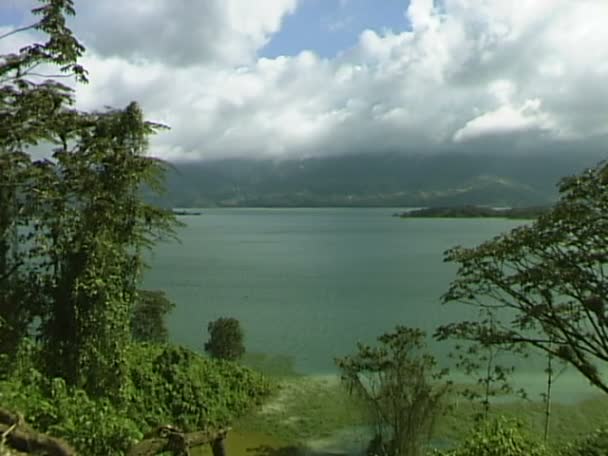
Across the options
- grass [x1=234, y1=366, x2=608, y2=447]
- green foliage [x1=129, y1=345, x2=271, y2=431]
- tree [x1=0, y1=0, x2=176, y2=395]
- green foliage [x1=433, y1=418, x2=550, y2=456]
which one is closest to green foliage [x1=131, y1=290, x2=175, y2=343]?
green foliage [x1=129, y1=345, x2=271, y2=431]

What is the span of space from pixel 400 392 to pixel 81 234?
6.18 meters

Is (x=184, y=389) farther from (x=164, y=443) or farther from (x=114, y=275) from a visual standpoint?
(x=164, y=443)

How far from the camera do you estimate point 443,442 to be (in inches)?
435

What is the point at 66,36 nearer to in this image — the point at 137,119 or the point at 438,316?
the point at 137,119

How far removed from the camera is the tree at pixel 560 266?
7098 mm

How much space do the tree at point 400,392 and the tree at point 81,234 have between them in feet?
14.5

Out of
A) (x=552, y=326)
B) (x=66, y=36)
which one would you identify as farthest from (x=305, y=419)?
(x=66, y=36)

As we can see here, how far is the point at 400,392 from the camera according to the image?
30.8ft

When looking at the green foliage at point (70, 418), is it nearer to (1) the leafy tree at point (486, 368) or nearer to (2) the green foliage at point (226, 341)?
(1) the leafy tree at point (486, 368)

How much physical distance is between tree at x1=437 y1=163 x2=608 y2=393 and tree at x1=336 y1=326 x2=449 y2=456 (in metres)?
0.94

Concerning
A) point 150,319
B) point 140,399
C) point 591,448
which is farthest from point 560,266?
point 150,319

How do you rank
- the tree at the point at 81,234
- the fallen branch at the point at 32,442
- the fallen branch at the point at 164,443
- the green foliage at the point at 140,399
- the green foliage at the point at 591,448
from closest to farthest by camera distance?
the fallen branch at the point at 32,442, the fallen branch at the point at 164,443, the green foliage at the point at 140,399, the green foliage at the point at 591,448, the tree at the point at 81,234

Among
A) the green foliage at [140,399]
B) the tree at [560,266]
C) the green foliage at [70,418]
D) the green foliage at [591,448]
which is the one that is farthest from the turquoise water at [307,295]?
the green foliage at [591,448]

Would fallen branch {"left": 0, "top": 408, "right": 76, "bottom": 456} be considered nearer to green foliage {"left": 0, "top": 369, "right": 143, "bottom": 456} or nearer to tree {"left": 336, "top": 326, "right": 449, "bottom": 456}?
green foliage {"left": 0, "top": 369, "right": 143, "bottom": 456}
